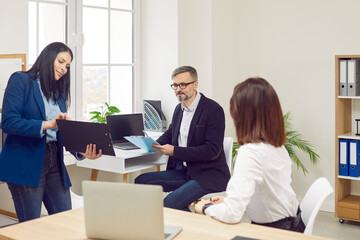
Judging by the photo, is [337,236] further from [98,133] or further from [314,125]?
[98,133]

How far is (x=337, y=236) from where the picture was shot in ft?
13.7

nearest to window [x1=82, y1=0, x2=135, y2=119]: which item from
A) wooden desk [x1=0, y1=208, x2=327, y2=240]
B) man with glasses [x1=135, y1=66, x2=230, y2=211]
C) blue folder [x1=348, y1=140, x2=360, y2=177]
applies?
man with glasses [x1=135, y1=66, x2=230, y2=211]

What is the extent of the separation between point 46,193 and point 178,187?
3.31 feet

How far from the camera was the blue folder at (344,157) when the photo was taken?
14.8ft

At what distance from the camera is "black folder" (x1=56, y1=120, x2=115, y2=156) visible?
285 cm

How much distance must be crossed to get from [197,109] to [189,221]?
1478 mm

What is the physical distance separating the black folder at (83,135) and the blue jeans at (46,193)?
4.2 inches

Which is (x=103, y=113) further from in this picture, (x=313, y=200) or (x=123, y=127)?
(x=313, y=200)

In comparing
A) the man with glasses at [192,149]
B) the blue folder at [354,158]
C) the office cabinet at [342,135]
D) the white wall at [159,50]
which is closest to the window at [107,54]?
the white wall at [159,50]

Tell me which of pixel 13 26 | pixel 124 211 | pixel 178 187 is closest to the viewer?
pixel 124 211

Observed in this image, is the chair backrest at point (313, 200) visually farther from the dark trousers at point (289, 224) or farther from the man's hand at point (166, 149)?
the man's hand at point (166, 149)

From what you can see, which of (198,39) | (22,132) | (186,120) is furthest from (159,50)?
(22,132)

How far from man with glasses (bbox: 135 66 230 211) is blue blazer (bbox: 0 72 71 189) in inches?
36.0

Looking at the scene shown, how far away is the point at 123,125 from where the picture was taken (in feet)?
13.7
